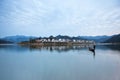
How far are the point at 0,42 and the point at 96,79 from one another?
95.1 metres

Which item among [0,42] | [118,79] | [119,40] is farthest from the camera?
[0,42]

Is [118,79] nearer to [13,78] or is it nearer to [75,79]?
[75,79]

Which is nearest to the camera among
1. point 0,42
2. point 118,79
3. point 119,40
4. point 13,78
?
point 118,79

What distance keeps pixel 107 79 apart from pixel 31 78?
2.97m

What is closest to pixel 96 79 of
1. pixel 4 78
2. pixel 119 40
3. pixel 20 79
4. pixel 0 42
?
pixel 20 79

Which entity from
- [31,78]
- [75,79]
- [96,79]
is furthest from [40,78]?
[96,79]

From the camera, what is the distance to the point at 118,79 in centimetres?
658

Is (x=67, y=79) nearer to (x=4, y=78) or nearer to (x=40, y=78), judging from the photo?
(x=40, y=78)

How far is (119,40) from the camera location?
73.9 metres

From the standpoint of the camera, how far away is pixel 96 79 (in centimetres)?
668

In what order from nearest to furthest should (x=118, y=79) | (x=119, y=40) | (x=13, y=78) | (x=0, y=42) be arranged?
(x=118, y=79) < (x=13, y=78) < (x=119, y=40) < (x=0, y=42)

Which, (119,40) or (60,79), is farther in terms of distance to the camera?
(119,40)

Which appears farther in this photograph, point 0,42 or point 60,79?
point 0,42

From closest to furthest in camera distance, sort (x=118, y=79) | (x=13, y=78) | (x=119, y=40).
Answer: (x=118, y=79), (x=13, y=78), (x=119, y=40)
